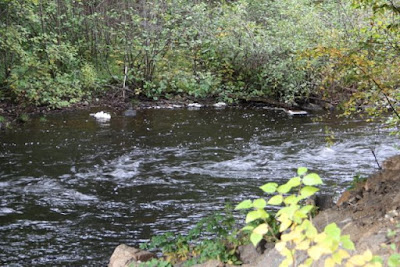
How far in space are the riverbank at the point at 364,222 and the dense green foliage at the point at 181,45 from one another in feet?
38.1

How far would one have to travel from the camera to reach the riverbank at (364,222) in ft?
12.3

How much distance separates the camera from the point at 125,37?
1923 cm

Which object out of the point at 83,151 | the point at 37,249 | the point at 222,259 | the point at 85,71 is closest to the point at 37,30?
the point at 85,71

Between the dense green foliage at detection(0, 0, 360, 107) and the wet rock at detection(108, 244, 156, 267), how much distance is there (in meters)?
11.8

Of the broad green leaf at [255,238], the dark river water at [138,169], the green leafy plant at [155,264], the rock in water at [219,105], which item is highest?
the broad green leaf at [255,238]

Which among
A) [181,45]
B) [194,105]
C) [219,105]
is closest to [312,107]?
[219,105]

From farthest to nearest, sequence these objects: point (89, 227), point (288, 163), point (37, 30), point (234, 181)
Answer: point (37, 30), point (288, 163), point (234, 181), point (89, 227)

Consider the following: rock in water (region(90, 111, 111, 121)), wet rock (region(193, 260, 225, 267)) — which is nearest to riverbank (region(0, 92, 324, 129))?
rock in water (region(90, 111, 111, 121))

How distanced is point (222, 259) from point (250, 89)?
14.8 m

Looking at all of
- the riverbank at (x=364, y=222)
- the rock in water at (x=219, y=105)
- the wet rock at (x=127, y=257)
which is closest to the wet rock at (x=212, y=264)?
the riverbank at (x=364, y=222)

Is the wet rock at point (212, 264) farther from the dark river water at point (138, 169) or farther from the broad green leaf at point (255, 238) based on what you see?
the broad green leaf at point (255, 238)

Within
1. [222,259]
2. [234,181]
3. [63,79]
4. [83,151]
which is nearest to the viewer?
[222,259]

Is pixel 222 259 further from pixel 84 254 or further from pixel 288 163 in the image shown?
pixel 288 163

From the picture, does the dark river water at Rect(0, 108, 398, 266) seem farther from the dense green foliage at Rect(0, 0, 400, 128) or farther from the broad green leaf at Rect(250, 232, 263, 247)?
the broad green leaf at Rect(250, 232, 263, 247)
